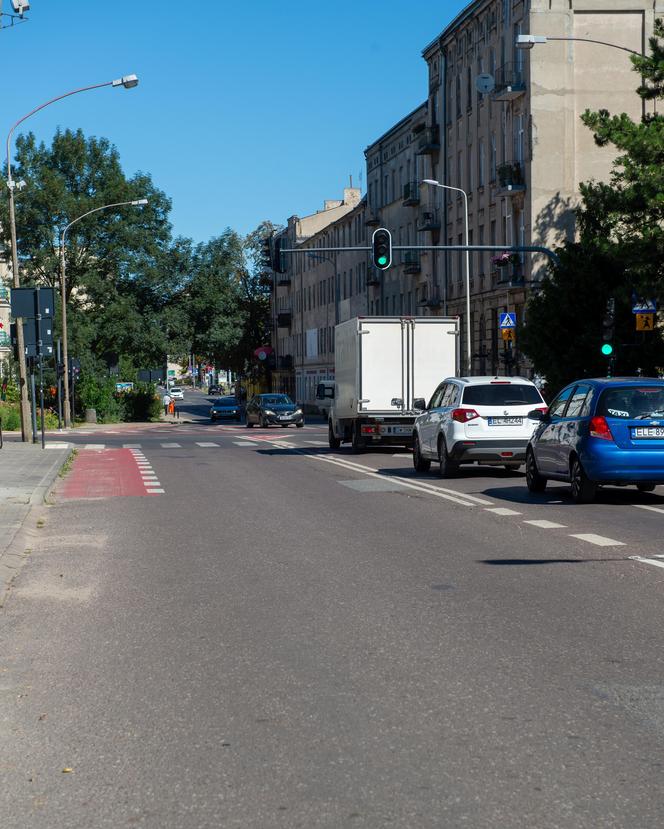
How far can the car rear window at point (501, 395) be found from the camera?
23.1m

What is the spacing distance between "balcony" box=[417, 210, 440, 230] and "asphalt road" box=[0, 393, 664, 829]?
192ft

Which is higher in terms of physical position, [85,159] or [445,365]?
[85,159]

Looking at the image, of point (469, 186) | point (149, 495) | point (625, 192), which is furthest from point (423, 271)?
point (149, 495)

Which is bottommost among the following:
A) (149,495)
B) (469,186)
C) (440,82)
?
(149,495)

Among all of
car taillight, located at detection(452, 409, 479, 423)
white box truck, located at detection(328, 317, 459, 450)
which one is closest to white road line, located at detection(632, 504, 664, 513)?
car taillight, located at detection(452, 409, 479, 423)

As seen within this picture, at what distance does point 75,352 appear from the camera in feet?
251

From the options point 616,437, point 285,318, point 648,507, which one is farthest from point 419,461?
point 285,318

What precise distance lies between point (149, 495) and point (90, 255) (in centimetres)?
6118

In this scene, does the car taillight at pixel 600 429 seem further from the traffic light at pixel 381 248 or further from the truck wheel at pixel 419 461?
the traffic light at pixel 381 248

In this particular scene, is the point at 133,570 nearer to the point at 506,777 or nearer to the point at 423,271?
the point at 506,777

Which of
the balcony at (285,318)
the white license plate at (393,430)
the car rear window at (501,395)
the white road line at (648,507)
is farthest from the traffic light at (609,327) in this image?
the balcony at (285,318)

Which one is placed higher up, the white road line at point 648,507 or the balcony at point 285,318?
the balcony at point 285,318

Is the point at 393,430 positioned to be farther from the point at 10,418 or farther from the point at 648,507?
the point at 10,418

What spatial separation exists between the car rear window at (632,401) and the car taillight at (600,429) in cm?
8
